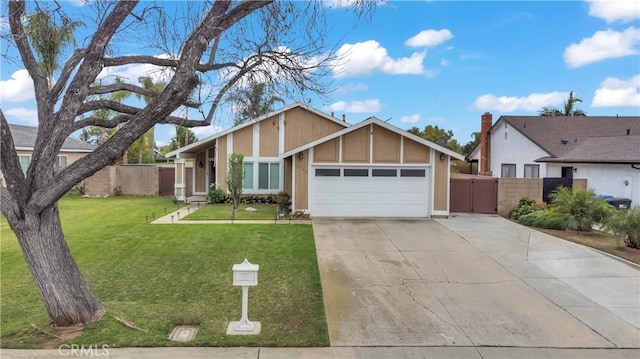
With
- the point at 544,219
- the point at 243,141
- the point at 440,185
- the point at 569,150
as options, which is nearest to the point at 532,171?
the point at 569,150

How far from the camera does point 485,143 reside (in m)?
29.1

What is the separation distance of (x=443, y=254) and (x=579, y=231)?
5.67m

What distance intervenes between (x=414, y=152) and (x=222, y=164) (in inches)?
375

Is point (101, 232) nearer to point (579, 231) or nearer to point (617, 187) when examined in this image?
point (579, 231)

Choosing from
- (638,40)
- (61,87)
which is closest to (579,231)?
(638,40)

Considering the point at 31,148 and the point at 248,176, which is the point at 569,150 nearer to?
the point at 248,176

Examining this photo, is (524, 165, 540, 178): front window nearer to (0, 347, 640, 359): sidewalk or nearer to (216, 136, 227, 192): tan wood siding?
(216, 136, 227, 192): tan wood siding

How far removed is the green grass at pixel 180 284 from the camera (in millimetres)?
5445

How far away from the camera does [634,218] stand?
10203mm

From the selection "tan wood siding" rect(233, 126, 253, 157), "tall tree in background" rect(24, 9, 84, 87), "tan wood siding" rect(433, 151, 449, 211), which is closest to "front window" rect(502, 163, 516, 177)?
"tan wood siding" rect(433, 151, 449, 211)

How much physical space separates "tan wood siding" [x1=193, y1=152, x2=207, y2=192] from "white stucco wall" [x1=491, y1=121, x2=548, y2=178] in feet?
60.3

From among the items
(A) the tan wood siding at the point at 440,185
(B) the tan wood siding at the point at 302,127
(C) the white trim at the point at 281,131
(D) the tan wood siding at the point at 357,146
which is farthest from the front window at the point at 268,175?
(A) the tan wood siding at the point at 440,185

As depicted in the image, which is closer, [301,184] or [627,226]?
[627,226]

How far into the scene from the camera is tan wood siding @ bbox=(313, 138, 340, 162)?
51.2ft
